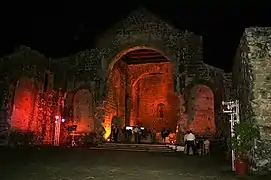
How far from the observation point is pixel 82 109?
2548 cm

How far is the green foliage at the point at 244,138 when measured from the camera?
9.73m

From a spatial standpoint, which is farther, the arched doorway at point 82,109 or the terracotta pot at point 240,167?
the arched doorway at point 82,109

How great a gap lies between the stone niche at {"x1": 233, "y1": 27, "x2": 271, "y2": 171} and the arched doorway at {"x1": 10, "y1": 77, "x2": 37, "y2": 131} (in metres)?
16.3

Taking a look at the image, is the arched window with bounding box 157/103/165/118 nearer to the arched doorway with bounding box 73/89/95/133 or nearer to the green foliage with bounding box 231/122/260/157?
the arched doorway with bounding box 73/89/95/133

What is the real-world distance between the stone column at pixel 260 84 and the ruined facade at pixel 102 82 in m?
11.2

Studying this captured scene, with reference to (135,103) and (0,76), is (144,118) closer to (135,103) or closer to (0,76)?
(135,103)

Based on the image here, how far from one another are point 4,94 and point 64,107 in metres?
4.96

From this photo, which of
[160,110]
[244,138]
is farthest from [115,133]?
[244,138]

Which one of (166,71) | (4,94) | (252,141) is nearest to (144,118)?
(166,71)

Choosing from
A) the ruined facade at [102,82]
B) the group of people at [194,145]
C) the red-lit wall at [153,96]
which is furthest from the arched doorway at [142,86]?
the group of people at [194,145]

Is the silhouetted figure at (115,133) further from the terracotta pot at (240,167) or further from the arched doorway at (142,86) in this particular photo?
the terracotta pot at (240,167)

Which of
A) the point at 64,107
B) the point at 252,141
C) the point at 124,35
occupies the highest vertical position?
the point at 124,35

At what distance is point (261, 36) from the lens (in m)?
10.4

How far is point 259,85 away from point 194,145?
761 centimetres
